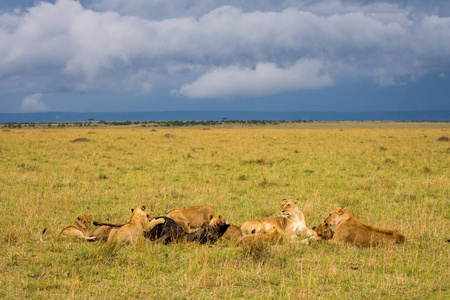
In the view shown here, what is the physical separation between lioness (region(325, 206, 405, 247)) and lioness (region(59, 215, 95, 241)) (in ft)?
16.2

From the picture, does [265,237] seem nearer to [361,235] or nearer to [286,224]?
[286,224]

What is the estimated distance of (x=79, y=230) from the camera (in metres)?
7.95

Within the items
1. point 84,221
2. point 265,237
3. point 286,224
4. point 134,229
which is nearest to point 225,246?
point 265,237

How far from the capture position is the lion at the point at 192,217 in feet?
28.0

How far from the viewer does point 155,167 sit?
19.4 metres

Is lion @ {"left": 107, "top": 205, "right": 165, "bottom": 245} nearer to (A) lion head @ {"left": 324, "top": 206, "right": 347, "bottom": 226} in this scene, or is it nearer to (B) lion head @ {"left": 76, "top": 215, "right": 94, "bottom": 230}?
(B) lion head @ {"left": 76, "top": 215, "right": 94, "bottom": 230}

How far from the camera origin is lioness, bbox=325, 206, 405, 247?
7195mm

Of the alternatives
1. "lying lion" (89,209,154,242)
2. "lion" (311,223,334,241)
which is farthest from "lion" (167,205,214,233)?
"lion" (311,223,334,241)

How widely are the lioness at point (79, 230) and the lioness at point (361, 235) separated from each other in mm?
4946

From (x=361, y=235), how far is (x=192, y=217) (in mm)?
3742

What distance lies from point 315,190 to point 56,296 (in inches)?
384

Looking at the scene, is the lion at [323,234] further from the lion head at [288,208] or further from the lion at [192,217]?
the lion at [192,217]

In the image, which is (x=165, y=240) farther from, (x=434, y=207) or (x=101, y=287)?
(x=434, y=207)

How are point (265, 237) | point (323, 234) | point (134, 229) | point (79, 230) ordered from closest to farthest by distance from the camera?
point (265, 237)
point (134, 229)
point (323, 234)
point (79, 230)
